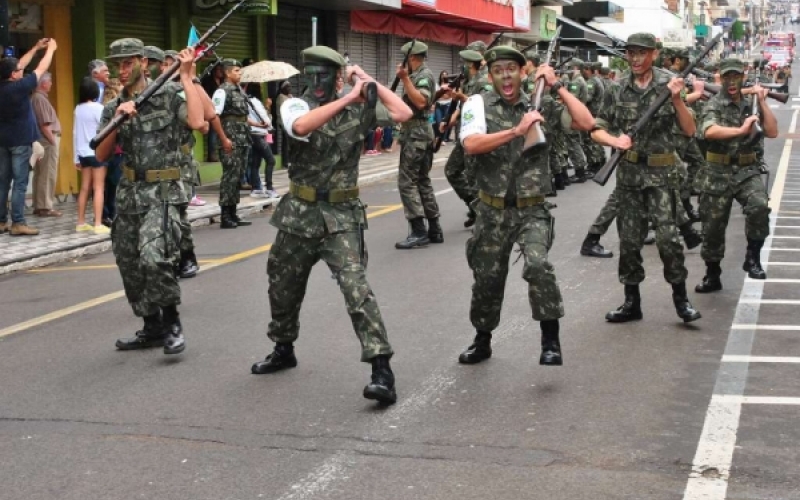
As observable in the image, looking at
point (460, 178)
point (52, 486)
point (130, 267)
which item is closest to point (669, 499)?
point (52, 486)

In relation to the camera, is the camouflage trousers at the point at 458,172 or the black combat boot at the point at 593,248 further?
the camouflage trousers at the point at 458,172

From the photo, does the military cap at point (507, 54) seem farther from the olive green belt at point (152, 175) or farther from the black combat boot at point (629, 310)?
the black combat boot at point (629, 310)

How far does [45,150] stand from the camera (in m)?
15.0

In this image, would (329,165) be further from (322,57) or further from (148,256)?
(148,256)

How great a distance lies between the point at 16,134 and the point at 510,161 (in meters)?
7.76

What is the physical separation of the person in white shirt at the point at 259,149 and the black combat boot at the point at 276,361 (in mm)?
9406

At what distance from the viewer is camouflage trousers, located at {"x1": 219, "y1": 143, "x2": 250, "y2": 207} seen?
14.3 metres

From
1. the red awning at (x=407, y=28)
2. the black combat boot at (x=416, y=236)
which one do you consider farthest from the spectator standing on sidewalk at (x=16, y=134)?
the red awning at (x=407, y=28)

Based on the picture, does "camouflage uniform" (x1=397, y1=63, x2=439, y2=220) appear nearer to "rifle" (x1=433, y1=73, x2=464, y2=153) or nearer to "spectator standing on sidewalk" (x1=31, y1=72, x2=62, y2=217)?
"rifle" (x1=433, y1=73, x2=464, y2=153)

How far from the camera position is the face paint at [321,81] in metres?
6.64

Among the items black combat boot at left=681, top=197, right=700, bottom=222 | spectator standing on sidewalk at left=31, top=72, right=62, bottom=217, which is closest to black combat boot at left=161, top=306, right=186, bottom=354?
black combat boot at left=681, top=197, right=700, bottom=222

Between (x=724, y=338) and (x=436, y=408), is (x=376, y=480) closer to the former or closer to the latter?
(x=436, y=408)

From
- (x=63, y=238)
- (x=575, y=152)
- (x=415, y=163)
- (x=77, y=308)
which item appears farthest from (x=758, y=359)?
(x=575, y=152)

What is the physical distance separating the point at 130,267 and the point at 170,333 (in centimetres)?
49
